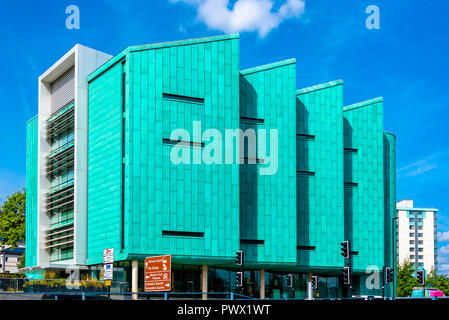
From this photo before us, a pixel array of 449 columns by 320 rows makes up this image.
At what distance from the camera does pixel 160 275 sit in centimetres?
2939

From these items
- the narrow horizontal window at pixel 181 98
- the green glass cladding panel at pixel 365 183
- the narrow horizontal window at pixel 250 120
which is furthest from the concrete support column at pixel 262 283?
the narrow horizontal window at pixel 181 98

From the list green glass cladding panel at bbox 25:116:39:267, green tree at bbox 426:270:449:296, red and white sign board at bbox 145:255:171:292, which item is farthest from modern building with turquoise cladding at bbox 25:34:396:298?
green tree at bbox 426:270:449:296

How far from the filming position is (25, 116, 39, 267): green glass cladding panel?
8238 cm

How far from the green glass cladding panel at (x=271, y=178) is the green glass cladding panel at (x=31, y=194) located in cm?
3069

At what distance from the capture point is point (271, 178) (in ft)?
230

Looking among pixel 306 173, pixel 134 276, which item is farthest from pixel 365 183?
pixel 134 276

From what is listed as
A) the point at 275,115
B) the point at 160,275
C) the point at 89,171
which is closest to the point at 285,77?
the point at 275,115

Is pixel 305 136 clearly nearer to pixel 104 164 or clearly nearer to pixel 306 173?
pixel 306 173

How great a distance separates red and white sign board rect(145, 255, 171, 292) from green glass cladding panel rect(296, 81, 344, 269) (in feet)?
147

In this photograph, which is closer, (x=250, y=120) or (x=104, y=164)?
(x=104, y=164)

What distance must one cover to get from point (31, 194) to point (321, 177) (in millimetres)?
40769

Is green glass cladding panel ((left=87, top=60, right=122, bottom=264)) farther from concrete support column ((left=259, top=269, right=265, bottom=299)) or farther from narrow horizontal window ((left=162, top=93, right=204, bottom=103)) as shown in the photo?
concrete support column ((left=259, top=269, right=265, bottom=299))

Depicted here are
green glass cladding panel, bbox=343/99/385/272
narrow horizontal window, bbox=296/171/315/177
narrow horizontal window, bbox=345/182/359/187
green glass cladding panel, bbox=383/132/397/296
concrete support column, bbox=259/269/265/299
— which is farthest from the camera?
green glass cladding panel, bbox=383/132/397/296

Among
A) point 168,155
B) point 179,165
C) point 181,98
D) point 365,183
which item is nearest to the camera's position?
point 168,155
